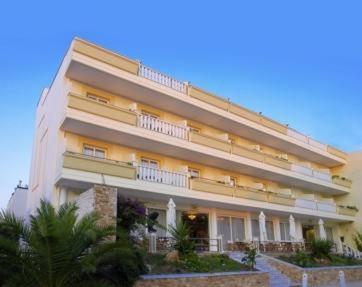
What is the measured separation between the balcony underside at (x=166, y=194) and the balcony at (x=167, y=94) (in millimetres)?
5651

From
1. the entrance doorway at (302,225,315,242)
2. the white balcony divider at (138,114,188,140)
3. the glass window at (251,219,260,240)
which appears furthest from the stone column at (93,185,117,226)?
the entrance doorway at (302,225,315,242)

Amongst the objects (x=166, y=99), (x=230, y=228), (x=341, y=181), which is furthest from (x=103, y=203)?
(x=341, y=181)

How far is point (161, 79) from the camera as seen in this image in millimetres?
23156

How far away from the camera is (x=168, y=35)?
58.1ft

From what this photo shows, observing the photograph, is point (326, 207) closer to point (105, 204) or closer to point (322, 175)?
point (322, 175)

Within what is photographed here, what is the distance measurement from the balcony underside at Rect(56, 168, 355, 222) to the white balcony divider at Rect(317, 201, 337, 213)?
2532 millimetres

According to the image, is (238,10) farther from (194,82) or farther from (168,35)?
(194,82)

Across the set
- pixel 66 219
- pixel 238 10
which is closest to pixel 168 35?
pixel 238 10

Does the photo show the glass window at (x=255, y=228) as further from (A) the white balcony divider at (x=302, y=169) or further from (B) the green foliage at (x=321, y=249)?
(A) the white balcony divider at (x=302, y=169)

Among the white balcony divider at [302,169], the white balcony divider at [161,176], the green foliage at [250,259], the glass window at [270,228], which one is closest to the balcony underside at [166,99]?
the white balcony divider at [302,169]

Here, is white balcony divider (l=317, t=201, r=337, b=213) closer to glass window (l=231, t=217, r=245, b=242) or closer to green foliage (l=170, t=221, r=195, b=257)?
glass window (l=231, t=217, r=245, b=242)

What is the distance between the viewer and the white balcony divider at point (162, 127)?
2142 centimetres

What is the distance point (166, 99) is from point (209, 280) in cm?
1209

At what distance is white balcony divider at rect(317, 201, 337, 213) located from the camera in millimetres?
32125
